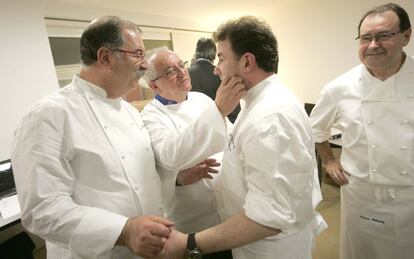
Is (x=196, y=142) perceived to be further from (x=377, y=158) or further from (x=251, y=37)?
(x=377, y=158)

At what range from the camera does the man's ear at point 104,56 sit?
1012 mm

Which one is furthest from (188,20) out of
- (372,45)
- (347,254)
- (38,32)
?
(347,254)

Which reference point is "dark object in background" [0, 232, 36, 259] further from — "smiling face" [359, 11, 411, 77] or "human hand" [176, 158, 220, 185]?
"smiling face" [359, 11, 411, 77]

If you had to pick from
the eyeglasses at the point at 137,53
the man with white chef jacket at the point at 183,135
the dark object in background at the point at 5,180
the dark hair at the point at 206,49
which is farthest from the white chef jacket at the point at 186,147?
the dark object in background at the point at 5,180

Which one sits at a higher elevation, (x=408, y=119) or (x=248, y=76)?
(x=248, y=76)

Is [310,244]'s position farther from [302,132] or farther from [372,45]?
[372,45]

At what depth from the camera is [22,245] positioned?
195 centimetres

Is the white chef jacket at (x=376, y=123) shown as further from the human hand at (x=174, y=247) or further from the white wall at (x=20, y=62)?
the white wall at (x=20, y=62)

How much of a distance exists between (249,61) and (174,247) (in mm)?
686

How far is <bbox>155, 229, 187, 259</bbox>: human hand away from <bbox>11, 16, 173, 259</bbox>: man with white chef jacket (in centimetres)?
4

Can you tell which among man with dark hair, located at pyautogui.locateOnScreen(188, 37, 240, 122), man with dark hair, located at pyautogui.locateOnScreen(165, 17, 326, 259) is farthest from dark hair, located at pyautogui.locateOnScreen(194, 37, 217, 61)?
man with dark hair, located at pyautogui.locateOnScreen(165, 17, 326, 259)

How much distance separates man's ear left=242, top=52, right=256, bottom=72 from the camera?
934 millimetres

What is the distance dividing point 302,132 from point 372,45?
2.54ft

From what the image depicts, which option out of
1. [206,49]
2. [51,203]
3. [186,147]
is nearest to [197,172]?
[186,147]
